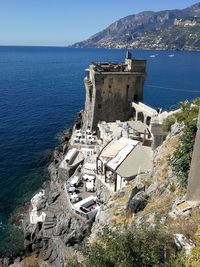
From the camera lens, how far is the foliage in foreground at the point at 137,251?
14.3 metres

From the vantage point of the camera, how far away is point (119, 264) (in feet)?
46.4

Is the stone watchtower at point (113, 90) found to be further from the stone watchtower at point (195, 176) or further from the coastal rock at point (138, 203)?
the stone watchtower at point (195, 176)

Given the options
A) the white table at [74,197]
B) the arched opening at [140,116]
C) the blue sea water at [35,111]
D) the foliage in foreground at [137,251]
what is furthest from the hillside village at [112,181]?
the blue sea water at [35,111]

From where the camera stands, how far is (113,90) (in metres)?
54.9

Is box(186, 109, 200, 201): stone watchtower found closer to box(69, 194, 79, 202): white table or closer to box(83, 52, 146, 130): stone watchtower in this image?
box(69, 194, 79, 202): white table

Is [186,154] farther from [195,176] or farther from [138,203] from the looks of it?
[138,203]

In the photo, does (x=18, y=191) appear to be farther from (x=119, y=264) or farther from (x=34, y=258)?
(x=119, y=264)

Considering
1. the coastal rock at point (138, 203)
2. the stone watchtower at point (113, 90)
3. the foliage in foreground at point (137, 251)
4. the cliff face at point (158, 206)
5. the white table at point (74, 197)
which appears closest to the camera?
the foliage in foreground at point (137, 251)

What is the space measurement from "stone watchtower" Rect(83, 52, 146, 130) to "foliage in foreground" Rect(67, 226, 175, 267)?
1561 inches

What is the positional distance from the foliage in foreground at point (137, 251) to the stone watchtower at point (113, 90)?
39646mm

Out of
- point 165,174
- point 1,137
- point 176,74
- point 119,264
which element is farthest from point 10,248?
point 176,74

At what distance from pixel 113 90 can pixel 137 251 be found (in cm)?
4191

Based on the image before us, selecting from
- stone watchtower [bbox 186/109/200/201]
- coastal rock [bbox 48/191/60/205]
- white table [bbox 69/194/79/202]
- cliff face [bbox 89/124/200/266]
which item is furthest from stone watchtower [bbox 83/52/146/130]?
stone watchtower [bbox 186/109/200/201]

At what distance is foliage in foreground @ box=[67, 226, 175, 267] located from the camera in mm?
14258
